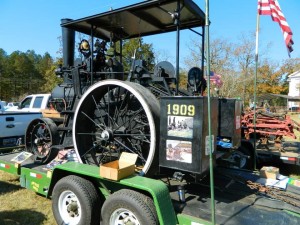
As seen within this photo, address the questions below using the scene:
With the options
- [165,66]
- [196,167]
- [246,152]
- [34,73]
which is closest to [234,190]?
[196,167]

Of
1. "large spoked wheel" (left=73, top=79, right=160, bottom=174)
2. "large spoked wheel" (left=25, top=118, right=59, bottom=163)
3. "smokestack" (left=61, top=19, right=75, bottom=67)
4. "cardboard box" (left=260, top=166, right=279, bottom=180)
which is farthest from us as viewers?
"smokestack" (left=61, top=19, right=75, bottom=67)

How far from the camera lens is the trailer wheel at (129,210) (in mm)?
3072

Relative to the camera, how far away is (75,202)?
388 centimetres

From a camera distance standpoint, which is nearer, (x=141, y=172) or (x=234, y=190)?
(x=141, y=172)

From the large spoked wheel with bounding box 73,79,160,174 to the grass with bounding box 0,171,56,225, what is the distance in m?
1.02

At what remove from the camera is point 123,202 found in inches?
127

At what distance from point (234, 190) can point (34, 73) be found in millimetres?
64230

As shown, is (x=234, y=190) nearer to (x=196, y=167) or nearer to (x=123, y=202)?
(x=196, y=167)

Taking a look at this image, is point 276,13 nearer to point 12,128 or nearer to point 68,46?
point 68,46

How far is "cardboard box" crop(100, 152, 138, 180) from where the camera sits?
3.35 m

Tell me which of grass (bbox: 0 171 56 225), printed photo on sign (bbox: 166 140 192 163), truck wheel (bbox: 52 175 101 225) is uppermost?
printed photo on sign (bbox: 166 140 192 163)

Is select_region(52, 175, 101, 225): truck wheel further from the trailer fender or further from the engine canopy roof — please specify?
the engine canopy roof

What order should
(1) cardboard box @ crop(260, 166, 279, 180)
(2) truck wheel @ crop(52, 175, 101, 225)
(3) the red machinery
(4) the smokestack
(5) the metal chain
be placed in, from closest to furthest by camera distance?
(2) truck wheel @ crop(52, 175, 101, 225) → (5) the metal chain → (1) cardboard box @ crop(260, 166, 279, 180) → (4) the smokestack → (3) the red machinery

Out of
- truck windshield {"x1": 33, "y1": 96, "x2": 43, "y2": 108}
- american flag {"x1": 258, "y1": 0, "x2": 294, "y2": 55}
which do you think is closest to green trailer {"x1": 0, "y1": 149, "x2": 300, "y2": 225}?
american flag {"x1": 258, "y1": 0, "x2": 294, "y2": 55}
